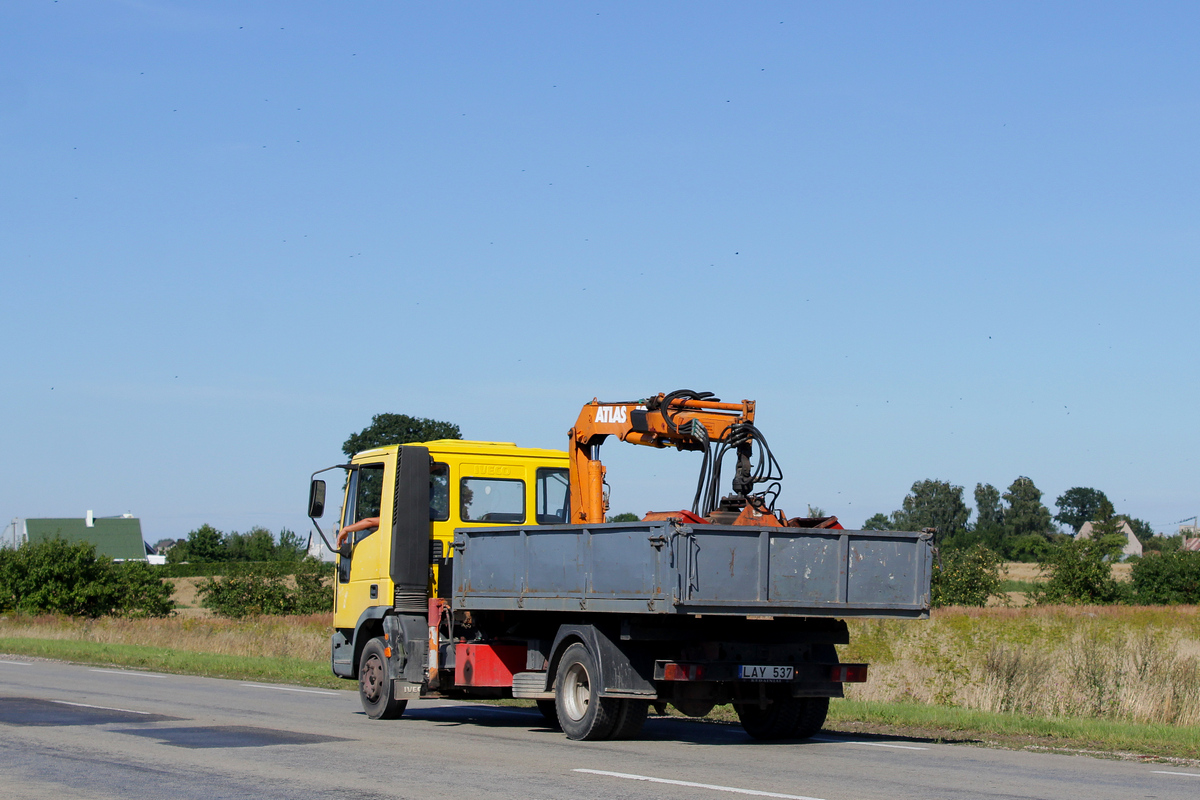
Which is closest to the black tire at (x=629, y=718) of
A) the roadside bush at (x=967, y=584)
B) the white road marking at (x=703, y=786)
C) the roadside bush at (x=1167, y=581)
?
the white road marking at (x=703, y=786)

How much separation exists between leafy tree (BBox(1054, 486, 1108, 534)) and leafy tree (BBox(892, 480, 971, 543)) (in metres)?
47.3

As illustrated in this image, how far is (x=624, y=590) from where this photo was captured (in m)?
11.6

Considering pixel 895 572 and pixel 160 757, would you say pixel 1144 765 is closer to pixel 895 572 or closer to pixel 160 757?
pixel 895 572

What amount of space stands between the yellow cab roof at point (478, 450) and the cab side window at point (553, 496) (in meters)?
0.21

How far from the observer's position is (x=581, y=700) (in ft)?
41.5

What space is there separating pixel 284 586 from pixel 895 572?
3820cm

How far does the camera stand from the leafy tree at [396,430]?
7669cm

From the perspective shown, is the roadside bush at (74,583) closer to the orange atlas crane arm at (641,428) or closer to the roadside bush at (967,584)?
the roadside bush at (967,584)

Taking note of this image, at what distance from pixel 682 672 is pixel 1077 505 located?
621 feet

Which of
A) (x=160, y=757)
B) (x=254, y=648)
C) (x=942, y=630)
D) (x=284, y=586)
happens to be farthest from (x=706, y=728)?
(x=284, y=586)

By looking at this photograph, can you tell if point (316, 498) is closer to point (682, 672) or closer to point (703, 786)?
point (682, 672)

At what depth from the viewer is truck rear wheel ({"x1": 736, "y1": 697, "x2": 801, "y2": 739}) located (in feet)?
42.9

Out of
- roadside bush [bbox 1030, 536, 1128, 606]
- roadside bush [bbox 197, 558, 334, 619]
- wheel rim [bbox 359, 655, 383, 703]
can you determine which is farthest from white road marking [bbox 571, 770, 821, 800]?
roadside bush [bbox 1030, 536, 1128, 606]

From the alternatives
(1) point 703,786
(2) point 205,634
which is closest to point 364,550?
(1) point 703,786
